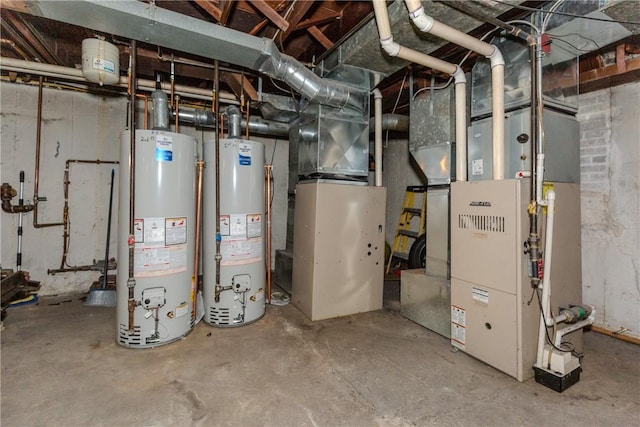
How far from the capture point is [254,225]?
2.89 m

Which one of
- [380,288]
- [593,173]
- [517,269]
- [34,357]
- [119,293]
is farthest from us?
[380,288]

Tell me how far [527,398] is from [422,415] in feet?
2.30

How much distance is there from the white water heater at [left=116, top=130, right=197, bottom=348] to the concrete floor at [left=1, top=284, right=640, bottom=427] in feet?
0.59

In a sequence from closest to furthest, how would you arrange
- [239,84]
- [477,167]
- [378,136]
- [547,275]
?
1. [547,275]
2. [477,167]
3. [239,84]
4. [378,136]

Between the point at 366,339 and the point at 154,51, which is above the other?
the point at 154,51

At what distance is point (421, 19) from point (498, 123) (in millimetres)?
893

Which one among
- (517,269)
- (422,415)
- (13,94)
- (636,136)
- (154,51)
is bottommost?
(422,415)

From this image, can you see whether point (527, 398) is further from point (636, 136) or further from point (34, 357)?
point (34, 357)

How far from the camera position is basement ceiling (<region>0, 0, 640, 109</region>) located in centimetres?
199

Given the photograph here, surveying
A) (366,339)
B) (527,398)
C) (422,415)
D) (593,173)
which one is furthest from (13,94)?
(593,173)

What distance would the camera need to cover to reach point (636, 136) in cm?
254

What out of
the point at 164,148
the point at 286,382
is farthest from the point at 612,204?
the point at 164,148

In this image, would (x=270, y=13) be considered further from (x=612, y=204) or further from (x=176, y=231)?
(x=612, y=204)

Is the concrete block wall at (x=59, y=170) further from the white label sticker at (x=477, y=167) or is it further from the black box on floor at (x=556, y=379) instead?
the black box on floor at (x=556, y=379)
